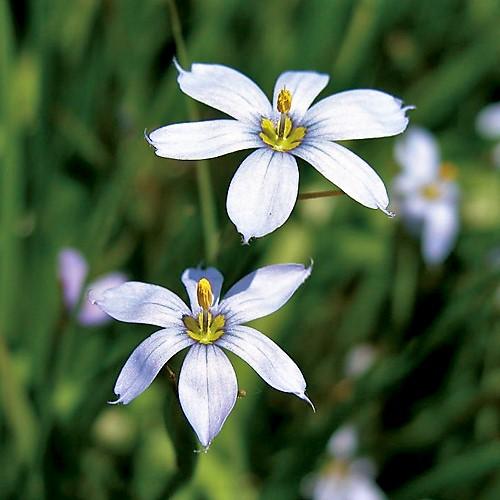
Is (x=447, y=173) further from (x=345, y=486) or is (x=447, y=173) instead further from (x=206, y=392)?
(x=206, y=392)

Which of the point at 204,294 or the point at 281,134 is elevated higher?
the point at 281,134

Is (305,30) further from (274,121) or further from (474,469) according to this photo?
(474,469)

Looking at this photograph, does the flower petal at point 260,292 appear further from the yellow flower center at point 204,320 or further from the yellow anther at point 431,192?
the yellow anther at point 431,192

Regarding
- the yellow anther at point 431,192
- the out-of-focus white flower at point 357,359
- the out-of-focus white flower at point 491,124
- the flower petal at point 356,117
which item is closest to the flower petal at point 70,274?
the out-of-focus white flower at point 357,359

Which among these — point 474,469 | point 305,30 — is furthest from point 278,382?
point 305,30

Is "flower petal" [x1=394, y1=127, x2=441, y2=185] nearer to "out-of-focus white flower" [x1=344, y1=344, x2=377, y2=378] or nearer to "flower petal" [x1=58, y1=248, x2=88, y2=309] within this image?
"out-of-focus white flower" [x1=344, y1=344, x2=377, y2=378]

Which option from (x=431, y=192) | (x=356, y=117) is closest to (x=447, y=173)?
(x=431, y=192)
